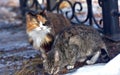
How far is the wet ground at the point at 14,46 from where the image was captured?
16.6ft

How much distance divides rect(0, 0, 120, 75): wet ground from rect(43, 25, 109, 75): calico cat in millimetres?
390

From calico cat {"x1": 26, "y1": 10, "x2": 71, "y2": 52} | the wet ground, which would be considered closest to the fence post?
the wet ground

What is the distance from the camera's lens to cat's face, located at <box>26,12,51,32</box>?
4.36m

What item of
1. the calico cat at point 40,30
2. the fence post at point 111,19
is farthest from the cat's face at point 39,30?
the fence post at point 111,19

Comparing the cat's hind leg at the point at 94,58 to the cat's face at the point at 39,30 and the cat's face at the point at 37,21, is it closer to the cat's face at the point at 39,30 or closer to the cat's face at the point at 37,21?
the cat's face at the point at 39,30

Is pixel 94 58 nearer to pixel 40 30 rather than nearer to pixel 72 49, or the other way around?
pixel 72 49

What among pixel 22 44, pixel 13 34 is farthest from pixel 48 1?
pixel 22 44

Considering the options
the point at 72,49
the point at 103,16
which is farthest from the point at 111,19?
the point at 72,49

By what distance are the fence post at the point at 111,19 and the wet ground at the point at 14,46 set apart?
0.40 ft

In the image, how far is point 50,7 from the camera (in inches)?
284

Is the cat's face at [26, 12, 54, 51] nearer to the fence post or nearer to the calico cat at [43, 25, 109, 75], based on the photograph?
the calico cat at [43, 25, 109, 75]

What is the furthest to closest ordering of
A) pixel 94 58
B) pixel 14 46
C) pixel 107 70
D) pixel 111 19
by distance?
1. pixel 14 46
2. pixel 111 19
3. pixel 94 58
4. pixel 107 70

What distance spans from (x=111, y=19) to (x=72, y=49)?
1452 mm

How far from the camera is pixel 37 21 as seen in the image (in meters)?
4.35
